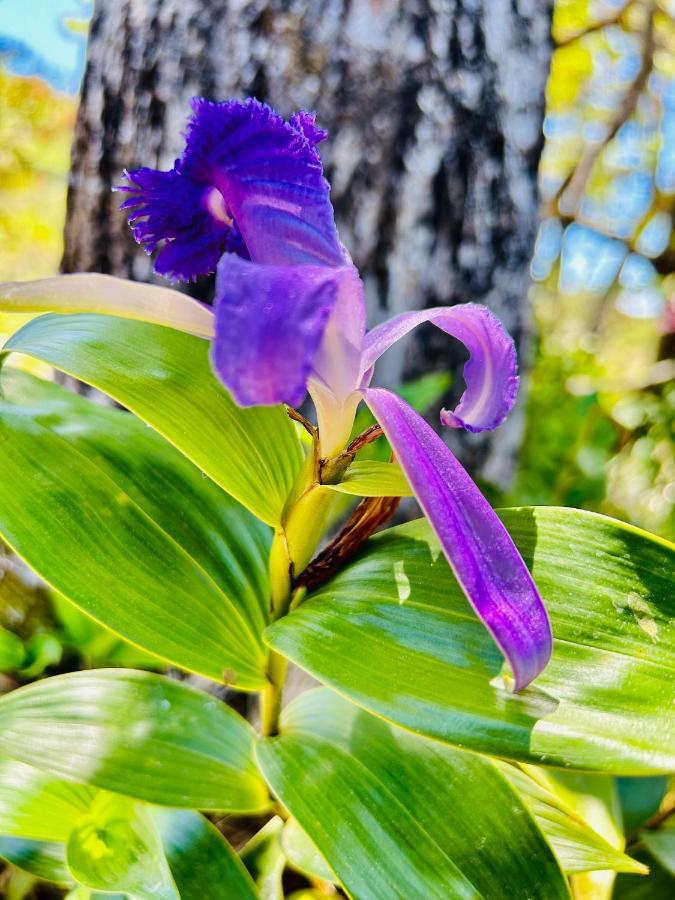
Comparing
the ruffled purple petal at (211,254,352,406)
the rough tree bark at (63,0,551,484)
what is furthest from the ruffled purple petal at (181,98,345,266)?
the rough tree bark at (63,0,551,484)

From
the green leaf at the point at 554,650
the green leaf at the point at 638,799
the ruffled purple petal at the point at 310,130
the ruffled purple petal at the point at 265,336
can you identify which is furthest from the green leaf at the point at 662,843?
the ruffled purple petal at the point at 310,130

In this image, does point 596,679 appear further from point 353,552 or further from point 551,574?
point 353,552

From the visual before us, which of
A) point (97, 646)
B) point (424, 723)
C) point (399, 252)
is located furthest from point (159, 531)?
point (399, 252)

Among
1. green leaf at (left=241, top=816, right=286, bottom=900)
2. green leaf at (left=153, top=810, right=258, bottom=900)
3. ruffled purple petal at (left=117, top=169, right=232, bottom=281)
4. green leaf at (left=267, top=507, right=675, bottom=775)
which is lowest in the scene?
green leaf at (left=241, top=816, right=286, bottom=900)

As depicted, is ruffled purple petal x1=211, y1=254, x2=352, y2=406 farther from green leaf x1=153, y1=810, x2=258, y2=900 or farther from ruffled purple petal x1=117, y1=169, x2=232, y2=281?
green leaf x1=153, y1=810, x2=258, y2=900

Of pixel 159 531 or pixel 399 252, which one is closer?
pixel 159 531

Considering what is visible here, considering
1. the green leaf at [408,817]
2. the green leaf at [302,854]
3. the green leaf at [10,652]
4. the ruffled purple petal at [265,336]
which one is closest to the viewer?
the ruffled purple petal at [265,336]

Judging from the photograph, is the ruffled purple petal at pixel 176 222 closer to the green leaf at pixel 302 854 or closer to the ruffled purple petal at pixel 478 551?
the ruffled purple petal at pixel 478 551
